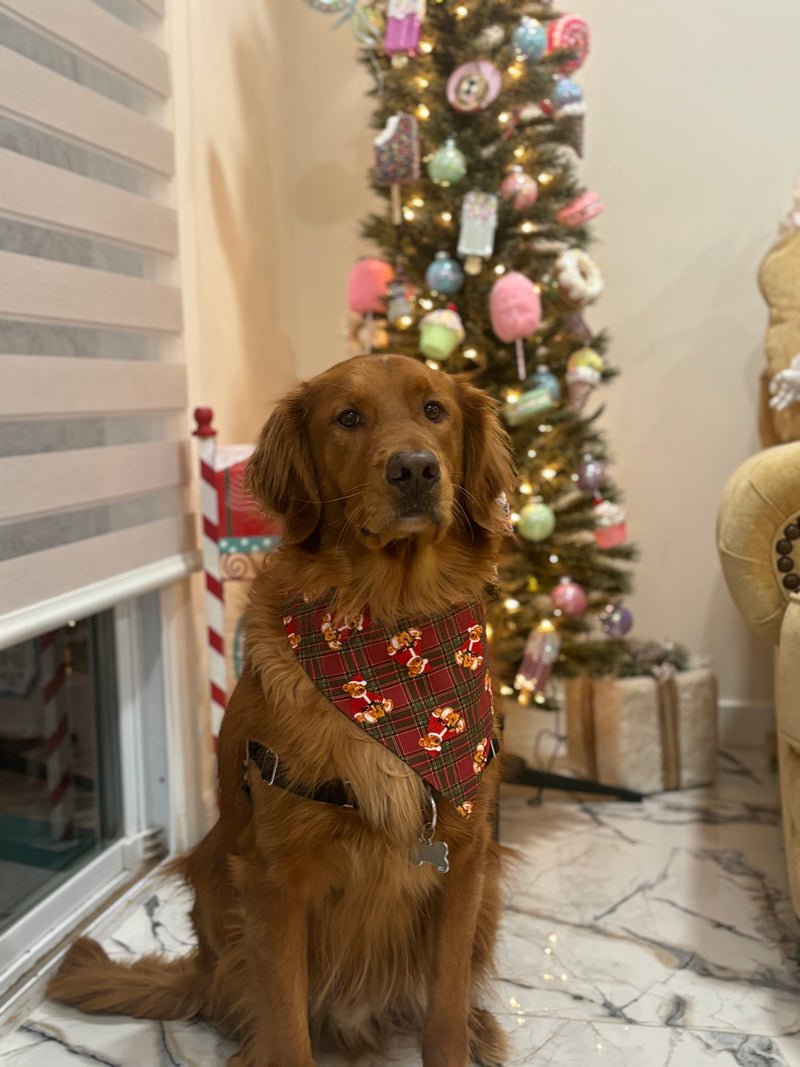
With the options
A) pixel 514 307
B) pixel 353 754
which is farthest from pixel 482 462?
pixel 514 307

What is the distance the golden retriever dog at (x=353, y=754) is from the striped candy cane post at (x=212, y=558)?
873 mm

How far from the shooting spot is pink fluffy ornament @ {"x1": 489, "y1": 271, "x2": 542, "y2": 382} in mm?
2480

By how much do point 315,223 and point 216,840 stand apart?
95.5 inches

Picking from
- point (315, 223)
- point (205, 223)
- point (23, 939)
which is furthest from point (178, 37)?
point (23, 939)

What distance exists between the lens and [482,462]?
5.00 feet

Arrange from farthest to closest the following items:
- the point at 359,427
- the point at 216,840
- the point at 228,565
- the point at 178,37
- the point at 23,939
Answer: the point at 228,565 < the point at 178,37 < the point at 23,939 < the point at 216,840 < the point at 359,427

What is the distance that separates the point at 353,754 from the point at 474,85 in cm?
181

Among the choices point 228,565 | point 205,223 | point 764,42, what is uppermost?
point 764,42

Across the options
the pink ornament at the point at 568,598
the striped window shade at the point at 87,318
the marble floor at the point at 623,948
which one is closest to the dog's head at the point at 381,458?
the striped window shade at the point at 87,318

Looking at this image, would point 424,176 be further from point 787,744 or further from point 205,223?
point 787,744

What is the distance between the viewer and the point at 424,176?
2.66 metres

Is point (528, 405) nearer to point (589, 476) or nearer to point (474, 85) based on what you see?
point (589, 476)

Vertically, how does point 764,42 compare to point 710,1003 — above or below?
above

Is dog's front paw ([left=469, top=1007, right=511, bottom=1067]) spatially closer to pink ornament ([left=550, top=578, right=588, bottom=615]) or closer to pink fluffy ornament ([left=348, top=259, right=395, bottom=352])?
pink ornament ([left=550, top=578, right=588, bottom=615])
